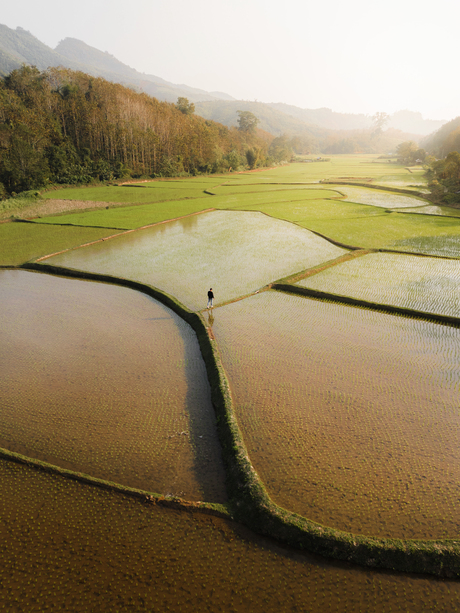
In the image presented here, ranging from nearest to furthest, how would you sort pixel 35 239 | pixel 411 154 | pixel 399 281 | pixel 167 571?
pixel 167 571 → pixel 399 281 → pixel 35 239 → pixel 411 154

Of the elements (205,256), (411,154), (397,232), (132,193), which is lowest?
(205,256)

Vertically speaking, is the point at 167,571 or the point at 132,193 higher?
the point at 132,193

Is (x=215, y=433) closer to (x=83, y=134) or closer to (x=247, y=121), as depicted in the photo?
(x=83, y=134)

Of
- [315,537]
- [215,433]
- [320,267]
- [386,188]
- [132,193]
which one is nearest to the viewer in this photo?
[315,537]

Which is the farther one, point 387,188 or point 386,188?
point 386,188

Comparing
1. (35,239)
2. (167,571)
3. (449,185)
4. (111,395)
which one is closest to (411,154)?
(449,185)

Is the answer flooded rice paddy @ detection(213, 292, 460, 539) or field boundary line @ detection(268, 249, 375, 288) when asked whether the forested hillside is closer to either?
field boundary line @ detection(268, 249, 375, 288)

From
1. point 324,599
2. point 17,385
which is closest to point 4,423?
point 17,385
